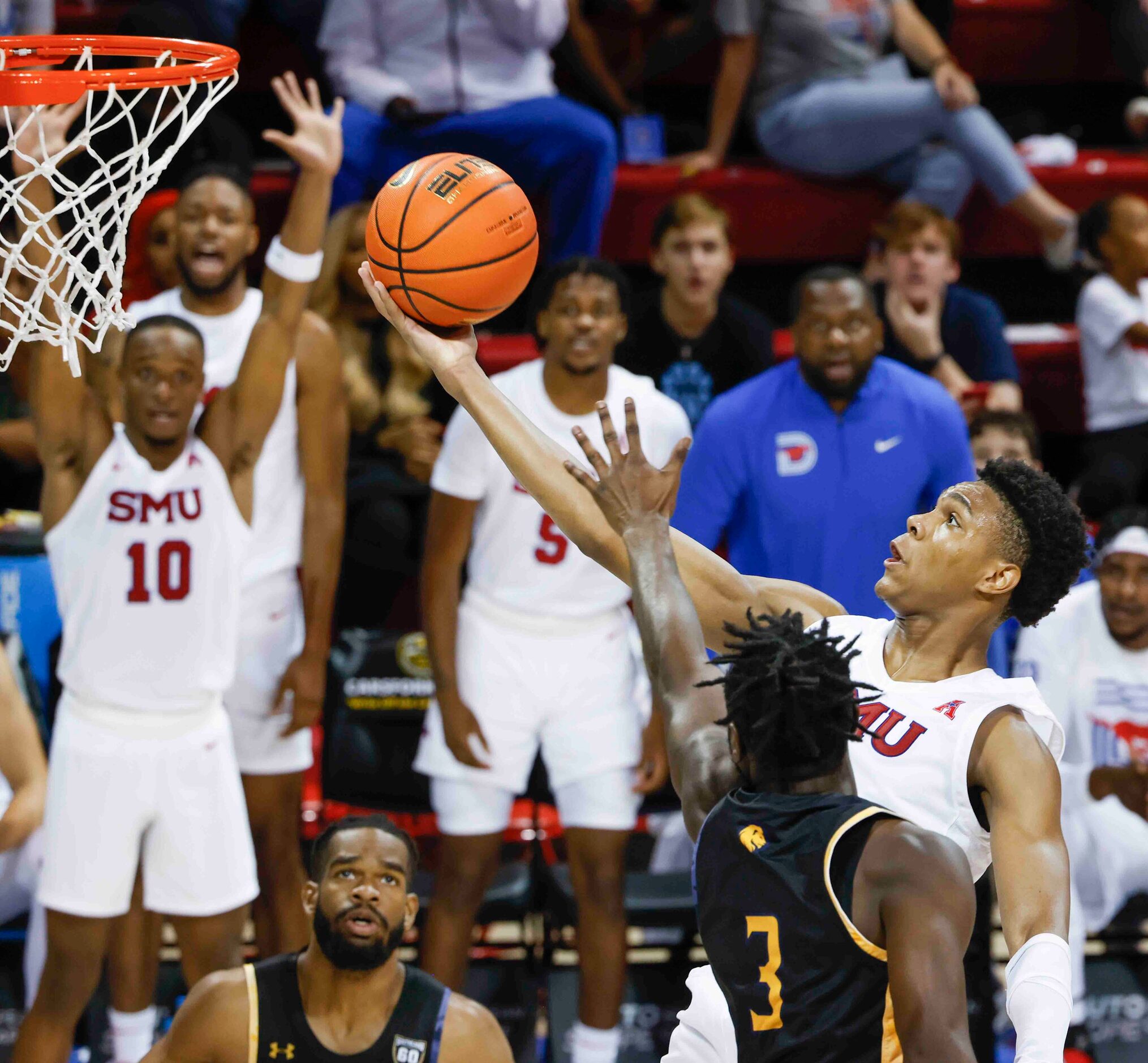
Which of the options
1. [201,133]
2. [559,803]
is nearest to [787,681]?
[559,803]

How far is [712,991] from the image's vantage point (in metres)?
2.77

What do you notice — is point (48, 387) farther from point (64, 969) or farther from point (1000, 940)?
point (1000, 940)

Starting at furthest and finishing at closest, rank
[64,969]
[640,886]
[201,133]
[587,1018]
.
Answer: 1. [201,133]
2. [640,886]
3. [587,1018]
4. [64,969]

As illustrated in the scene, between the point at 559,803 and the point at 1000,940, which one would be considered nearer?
the point at 559,803

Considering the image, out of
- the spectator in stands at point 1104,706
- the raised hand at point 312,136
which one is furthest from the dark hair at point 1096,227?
the raised hand at point 312,136

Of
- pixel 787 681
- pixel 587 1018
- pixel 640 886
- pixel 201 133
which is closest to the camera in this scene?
pixel 787 681

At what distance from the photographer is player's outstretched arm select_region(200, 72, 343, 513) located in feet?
14.4

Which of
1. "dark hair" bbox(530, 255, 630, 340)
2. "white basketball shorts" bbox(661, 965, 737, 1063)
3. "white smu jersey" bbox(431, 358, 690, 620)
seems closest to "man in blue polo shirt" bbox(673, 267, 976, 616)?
"white smu jersey" bbox(431, 358, 690, 620)

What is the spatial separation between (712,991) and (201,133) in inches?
159

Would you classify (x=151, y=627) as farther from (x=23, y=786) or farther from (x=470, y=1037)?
(x=470, y=1037)

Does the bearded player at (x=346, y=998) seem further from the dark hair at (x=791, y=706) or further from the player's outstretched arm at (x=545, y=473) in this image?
the dark hair at (x=791, y=706)

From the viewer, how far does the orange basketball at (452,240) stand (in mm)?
3211

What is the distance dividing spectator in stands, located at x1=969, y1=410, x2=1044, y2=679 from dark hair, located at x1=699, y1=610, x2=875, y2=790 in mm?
2860

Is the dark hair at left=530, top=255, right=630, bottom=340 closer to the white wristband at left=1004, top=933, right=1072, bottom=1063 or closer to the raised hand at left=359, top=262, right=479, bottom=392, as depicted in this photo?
the raised hand at left=359, top=262, right=479, bottom=392
